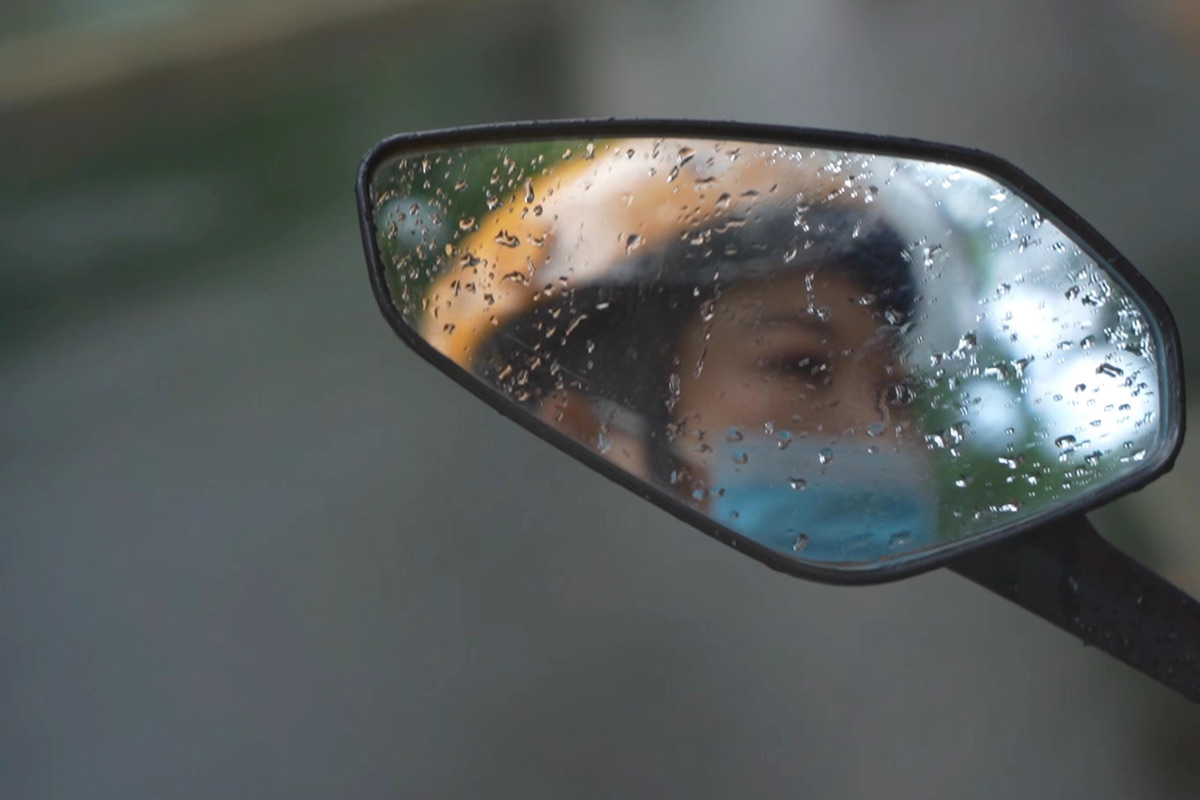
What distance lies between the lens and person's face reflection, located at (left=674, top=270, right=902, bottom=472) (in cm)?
31

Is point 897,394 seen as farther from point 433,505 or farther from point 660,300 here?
point 433,505

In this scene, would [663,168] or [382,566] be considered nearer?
[663,168]

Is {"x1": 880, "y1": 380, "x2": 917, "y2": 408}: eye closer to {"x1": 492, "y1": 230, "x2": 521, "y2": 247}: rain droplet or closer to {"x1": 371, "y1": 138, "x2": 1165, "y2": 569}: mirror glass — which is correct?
{"x1": 371, "y1": 138, "x2": 1165, "y2": 569}: mirror glass

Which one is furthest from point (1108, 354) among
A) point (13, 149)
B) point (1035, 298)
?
point (13, 149)

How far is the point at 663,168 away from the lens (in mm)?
381

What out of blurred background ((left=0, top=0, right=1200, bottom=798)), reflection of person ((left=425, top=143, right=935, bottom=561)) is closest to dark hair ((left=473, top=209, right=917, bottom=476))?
reflection of person ((left=425, top=143, right=935, bottom=561))

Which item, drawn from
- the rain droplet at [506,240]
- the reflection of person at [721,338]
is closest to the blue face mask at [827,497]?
the reflection of person at [721,338]

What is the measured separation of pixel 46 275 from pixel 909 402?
2.42 ft

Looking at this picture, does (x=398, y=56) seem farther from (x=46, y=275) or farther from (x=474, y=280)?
(x=474, y=280)

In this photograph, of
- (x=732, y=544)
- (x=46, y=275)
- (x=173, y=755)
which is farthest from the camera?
(x=46, y=275)

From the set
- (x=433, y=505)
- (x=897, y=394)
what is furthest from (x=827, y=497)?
(x=433, y=505)

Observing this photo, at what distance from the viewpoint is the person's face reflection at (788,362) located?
12.2 inches

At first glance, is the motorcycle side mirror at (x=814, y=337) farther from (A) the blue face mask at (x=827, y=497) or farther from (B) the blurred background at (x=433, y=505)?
(B) the blurred background at (x=433, y=505)

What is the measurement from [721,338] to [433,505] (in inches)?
10.9
